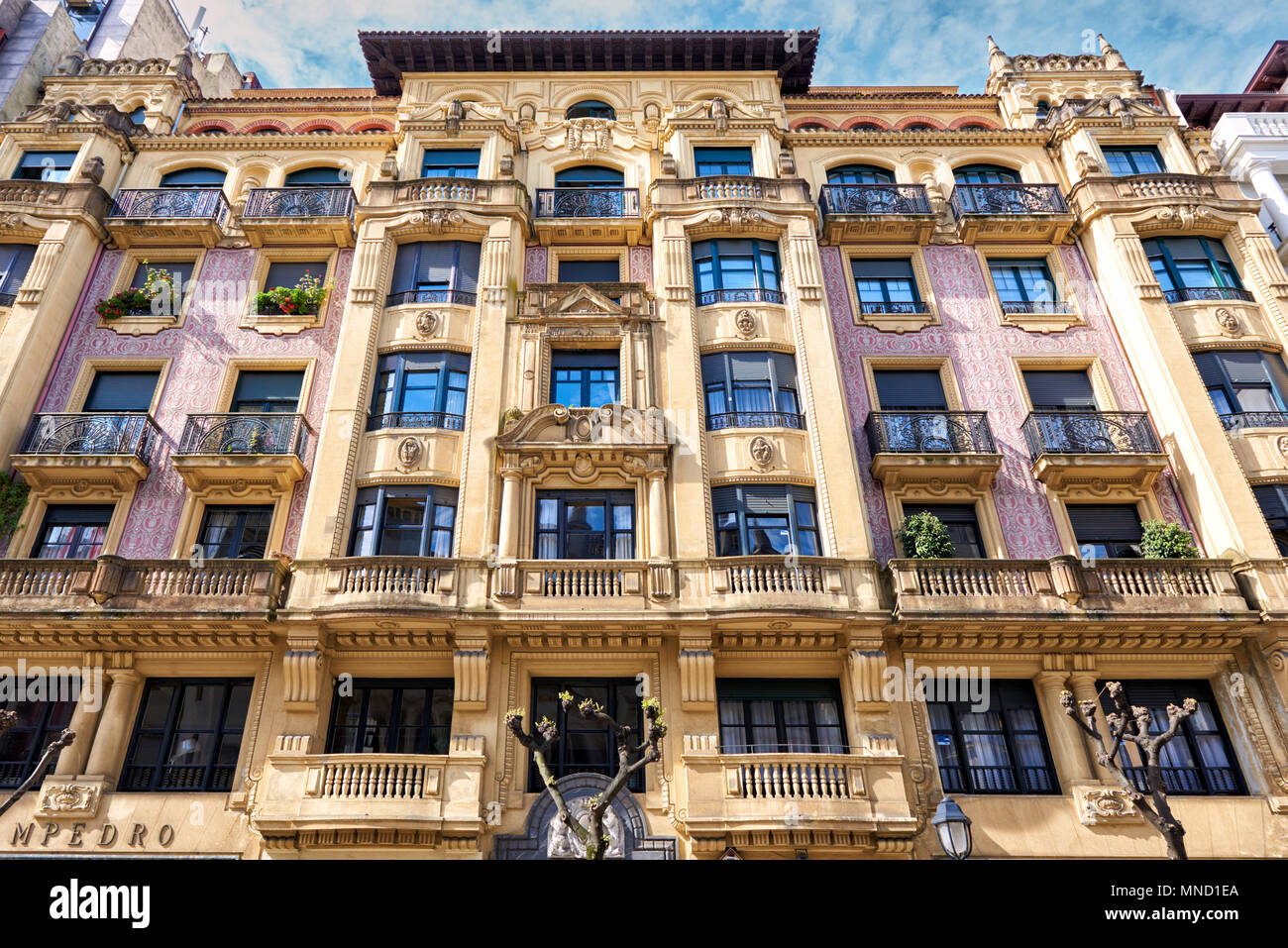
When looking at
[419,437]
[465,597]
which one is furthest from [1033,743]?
[419,437]

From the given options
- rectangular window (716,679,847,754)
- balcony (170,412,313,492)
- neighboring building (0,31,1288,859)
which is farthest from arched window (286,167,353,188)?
rectangular window (716,679,847,754)

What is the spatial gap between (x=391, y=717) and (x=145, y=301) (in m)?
13.6

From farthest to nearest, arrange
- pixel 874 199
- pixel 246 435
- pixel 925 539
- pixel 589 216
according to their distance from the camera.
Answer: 1. pixel 874 199
2. pixel 589 216
3. pixel 246 435
4. pixel 925 539

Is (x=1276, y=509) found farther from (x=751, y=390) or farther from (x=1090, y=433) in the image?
(x=751, y=390)

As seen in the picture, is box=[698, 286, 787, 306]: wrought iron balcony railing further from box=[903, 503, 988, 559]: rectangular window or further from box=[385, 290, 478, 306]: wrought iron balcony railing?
box=[903, 503, 988, 559]: rectangular window

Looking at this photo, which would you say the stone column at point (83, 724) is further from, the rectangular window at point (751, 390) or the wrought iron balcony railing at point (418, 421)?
the rectangular window at point (751, 390)

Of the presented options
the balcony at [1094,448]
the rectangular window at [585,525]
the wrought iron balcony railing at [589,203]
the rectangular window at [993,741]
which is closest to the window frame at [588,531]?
the rectangular window at [585,525]

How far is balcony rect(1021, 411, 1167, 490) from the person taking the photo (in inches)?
718

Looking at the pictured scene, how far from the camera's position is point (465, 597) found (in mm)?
15984

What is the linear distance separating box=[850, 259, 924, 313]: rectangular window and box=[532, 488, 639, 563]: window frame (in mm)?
8988

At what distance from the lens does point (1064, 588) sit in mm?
15961

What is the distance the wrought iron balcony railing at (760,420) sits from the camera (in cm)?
1864

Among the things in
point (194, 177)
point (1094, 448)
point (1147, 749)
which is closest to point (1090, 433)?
point (1094, 448)
